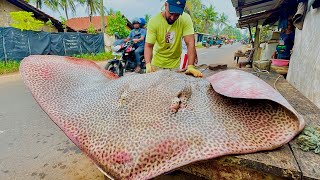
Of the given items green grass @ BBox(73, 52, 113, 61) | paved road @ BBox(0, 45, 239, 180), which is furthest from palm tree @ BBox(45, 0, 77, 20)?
paved road @ BBox(0, 45, 239, 180)

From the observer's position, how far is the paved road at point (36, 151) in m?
2.13

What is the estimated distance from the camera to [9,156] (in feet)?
7.92

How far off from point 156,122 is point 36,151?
1.99 meters

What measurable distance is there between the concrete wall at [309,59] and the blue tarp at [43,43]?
32.8ft

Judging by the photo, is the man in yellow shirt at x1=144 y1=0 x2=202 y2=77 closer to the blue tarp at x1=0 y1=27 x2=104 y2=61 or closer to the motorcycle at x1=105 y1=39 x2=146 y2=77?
the motorcycle at x1=105 y1=39 x2=146 y2=77

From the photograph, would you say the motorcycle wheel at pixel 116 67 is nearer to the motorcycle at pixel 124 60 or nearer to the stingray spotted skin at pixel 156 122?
the motorcycle at pixel 124 60

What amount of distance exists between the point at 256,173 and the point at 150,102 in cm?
73

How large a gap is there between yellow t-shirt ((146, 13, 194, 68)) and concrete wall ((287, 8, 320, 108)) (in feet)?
5.68

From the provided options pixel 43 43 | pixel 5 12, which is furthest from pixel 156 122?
pixel 5 12

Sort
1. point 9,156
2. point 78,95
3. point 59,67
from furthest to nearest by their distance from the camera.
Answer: point 9,156 → point 59,67 → point 78,95

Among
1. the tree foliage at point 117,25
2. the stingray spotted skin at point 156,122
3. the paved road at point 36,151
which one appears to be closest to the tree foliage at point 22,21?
the tree foliage at point 117,25

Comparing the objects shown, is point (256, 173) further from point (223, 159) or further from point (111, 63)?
point (111, 63)

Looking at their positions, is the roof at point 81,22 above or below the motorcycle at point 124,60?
above

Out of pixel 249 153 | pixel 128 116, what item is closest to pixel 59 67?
pixel 128 116
